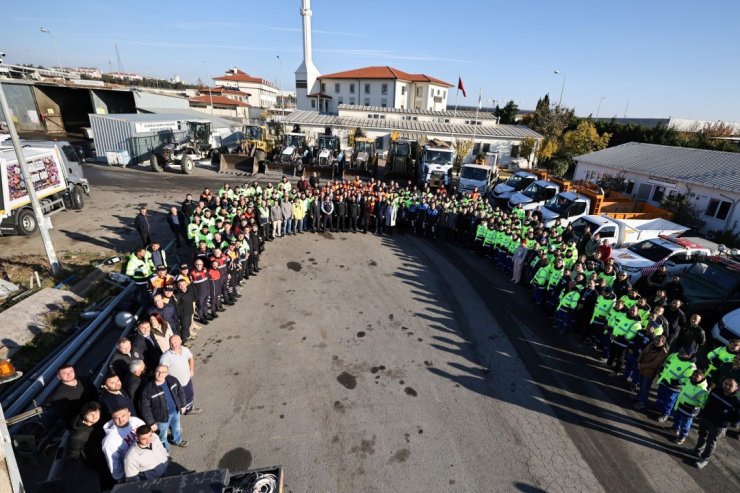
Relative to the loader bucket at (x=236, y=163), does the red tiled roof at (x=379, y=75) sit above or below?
above

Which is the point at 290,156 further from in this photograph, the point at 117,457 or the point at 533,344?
the point at 117,457

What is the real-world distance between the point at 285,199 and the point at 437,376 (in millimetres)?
8602

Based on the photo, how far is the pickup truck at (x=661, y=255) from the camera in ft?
34.0

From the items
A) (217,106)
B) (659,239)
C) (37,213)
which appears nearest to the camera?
(37,213)

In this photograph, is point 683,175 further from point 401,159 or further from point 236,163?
point 236,163

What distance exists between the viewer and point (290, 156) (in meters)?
24.2

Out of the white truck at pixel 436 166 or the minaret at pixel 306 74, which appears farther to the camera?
the minaret at pixel 306 74

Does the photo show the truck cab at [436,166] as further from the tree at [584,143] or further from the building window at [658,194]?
the tree at [584,143]

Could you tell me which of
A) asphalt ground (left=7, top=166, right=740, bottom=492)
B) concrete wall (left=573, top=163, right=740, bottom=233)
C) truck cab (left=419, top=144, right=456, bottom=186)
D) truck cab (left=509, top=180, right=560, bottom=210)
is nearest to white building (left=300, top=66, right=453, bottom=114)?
truck cab (left=419, top=144, right=456, bottom=186)

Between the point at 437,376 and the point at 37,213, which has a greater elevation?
the point at 37,213

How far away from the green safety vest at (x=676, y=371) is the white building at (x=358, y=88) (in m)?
47.6

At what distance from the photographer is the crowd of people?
449 centimetres

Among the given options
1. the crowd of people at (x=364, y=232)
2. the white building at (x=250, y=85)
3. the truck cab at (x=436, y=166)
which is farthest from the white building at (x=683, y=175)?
the white building at (x=250, y=85)

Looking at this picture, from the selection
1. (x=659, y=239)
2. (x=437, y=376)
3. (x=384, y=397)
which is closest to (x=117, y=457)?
(x=384, y=397)
